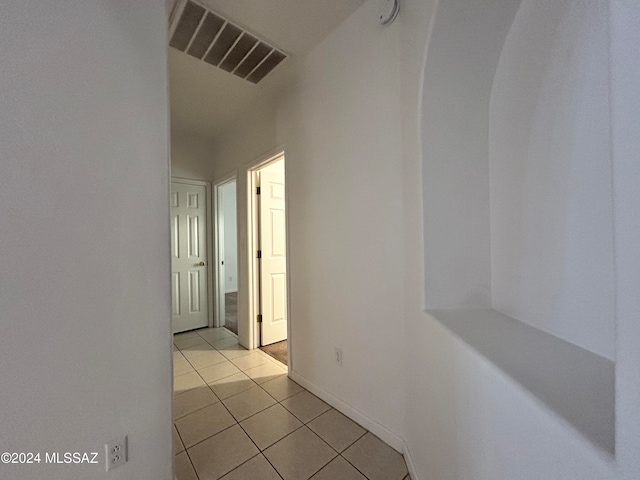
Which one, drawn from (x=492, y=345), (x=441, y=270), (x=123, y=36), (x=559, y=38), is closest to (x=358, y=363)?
(x=441, y=270)

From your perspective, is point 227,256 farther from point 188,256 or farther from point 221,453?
point 221,453

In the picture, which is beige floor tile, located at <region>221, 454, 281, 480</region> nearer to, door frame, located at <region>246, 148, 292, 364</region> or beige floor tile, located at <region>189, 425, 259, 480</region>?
beige floor tile, located at <region>189, 425, 259, 480</region>

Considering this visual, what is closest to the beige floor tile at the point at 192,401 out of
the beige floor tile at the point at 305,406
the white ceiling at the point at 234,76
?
the beige floor tile at the point at 305,406

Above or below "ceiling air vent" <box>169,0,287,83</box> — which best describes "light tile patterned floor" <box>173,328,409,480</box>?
below

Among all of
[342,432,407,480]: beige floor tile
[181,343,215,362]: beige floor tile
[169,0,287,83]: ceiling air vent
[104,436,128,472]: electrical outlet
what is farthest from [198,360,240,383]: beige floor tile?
[169,0,287,83]: ceiling air vent

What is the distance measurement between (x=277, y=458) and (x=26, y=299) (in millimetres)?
1350

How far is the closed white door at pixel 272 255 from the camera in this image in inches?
112

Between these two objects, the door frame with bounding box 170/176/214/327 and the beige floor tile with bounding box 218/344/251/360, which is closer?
the beige floor tile with bounding box 218/344/251/360

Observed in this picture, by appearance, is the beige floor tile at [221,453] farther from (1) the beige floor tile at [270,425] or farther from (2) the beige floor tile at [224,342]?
(2) the beige floor tile at [224,342]

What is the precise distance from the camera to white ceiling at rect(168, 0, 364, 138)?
1527 mm

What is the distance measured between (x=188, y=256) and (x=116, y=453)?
8.93ft

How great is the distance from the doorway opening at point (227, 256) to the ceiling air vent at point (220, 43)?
A: 1323mm

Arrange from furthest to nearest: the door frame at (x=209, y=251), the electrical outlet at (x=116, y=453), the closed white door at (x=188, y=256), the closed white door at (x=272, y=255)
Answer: the door frame at (x=209, y=251)
the closed white door at (x=188, y=256)
the closed white door at (x=272, y=255)
the electrical outlet at (x=116, y=453)

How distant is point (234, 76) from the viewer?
7.29ft
